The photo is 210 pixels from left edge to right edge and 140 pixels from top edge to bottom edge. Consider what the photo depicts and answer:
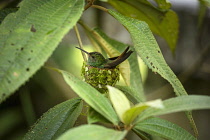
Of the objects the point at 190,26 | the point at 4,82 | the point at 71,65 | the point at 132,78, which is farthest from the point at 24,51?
the point at 190,26

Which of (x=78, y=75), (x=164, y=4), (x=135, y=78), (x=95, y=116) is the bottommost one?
(x=78, y=75)

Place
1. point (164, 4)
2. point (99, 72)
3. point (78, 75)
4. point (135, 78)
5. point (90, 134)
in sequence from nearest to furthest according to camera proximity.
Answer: point (90, 134), point (99, 72), point (164, 4), point (135, 78), point (78, 75)

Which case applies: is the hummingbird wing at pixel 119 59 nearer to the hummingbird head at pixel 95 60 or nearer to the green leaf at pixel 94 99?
the hummingbird head at pixel 95 60

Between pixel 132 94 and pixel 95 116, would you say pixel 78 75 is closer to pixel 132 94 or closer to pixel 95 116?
pixel 132 94

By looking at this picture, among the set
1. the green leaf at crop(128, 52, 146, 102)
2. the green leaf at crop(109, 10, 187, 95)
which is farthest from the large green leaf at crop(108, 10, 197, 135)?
the green leaf at crop(128, 52, 146, 102)

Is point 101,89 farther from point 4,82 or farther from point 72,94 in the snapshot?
point 72,94

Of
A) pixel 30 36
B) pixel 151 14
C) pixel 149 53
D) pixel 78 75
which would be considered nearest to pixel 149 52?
pixel 149 53
